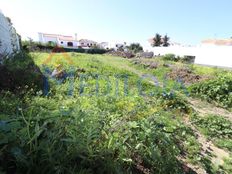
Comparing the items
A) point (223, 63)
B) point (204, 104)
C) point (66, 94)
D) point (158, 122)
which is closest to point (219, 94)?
point (204, 104)

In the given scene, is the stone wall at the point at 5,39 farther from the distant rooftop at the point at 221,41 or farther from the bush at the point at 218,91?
the distant rooftop at the point at 221,41

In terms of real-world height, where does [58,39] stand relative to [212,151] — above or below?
above

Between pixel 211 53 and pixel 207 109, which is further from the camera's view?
pixel 211 53

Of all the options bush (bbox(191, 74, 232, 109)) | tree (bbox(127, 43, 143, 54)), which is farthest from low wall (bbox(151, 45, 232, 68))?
bush (bbox(191, 74, 232, 109))

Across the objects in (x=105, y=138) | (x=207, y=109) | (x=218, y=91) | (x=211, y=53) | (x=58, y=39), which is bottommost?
(x=207, y=109)

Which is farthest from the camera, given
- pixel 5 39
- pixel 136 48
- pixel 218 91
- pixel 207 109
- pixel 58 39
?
pixel 58 39

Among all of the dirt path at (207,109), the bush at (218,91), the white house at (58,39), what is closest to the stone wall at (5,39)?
the dirt path at (207,109)

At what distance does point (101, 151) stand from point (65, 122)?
480mm

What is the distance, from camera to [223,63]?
63.2ft

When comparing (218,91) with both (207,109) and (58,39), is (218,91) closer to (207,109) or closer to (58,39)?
(207,109)

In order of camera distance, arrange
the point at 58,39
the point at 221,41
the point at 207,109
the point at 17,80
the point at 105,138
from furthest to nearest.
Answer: the point at 58,39
the point at 221,41
the point at 207,109
the point at 17,80
the point at 105,138

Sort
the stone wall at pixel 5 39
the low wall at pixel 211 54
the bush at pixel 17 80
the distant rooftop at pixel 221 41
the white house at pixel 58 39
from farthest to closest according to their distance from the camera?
the white house at pixel 58 39 → the distant rooftop at pixel 221 41 → the low wall at pixel 211 54 → the stone wall at pixel 5 39 → the bush at pixel 17 80

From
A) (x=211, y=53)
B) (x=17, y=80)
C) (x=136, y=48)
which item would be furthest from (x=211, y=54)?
(x=136, y=48)

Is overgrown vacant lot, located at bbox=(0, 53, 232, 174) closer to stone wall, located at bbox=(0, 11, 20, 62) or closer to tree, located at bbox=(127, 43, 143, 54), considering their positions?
stone wall, located at bbox=(0, 11, 20, 62)
